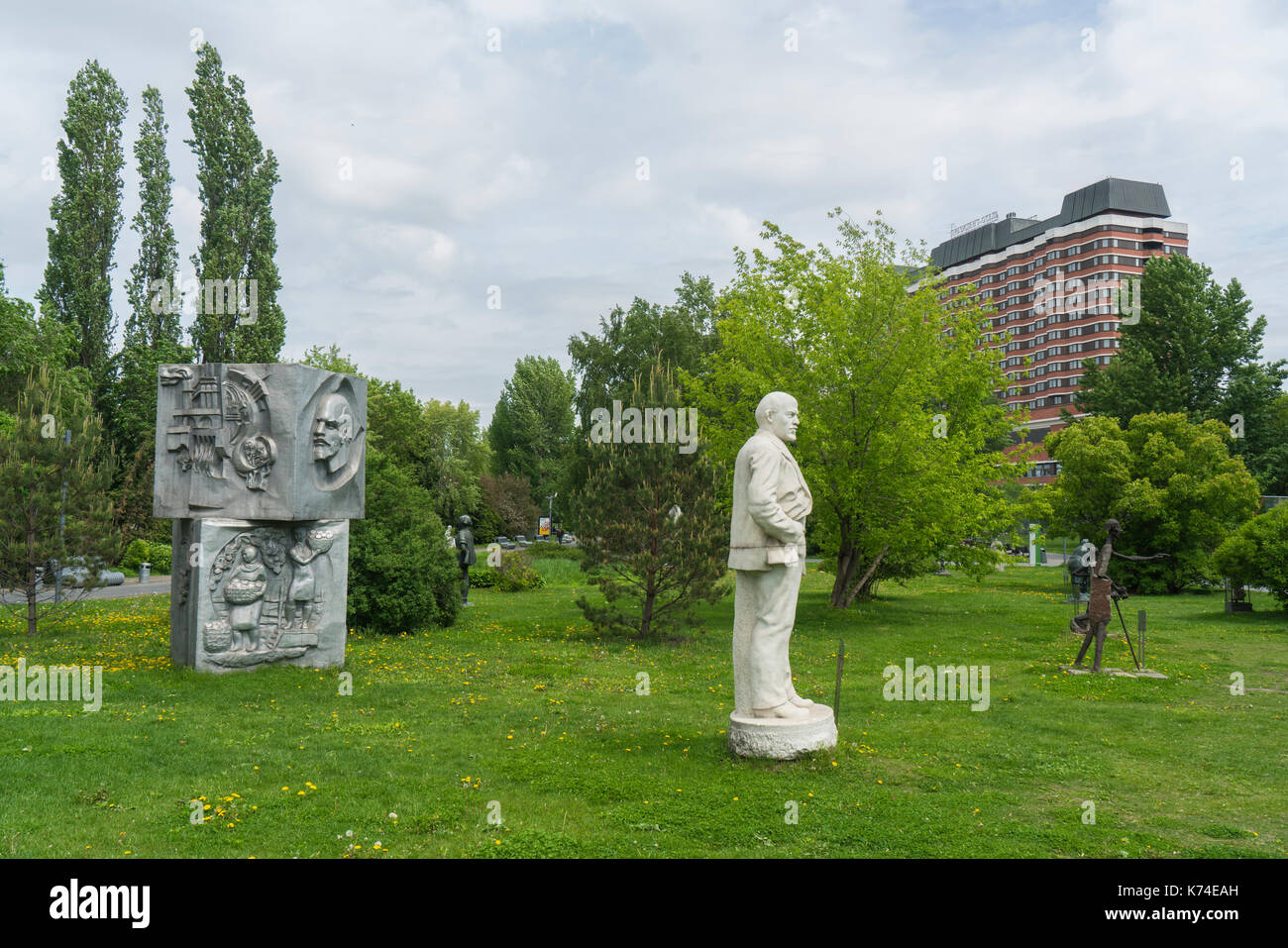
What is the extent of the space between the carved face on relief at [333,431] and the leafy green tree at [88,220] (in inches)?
988

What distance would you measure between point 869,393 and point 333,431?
11753 mm

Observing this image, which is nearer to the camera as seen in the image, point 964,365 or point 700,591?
point 700,591

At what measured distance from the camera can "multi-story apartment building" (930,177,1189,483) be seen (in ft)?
233

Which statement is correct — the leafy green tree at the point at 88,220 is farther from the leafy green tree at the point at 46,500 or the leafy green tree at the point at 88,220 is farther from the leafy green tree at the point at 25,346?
the leafy green tree at the point at 46,500

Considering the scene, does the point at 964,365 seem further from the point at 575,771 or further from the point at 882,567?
the point at 575,771

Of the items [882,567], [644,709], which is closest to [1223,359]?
[882,567]

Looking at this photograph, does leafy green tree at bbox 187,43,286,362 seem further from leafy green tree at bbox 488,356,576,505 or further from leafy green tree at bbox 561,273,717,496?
leafy green tree at bbox 488,356,576,505

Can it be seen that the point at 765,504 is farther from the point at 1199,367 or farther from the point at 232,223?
the point at 1199,367

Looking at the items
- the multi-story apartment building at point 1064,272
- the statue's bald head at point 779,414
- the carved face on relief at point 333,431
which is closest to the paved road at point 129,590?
the carved face on relief at point 333,431

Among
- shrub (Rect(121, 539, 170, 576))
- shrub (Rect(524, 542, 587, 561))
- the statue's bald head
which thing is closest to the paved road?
shrub (Rect(121, 539, 170, 576))

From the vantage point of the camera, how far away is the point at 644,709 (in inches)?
463

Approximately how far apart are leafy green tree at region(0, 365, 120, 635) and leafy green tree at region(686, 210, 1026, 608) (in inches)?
506

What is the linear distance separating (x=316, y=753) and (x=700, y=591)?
29.3ft

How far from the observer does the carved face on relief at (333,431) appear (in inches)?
566
